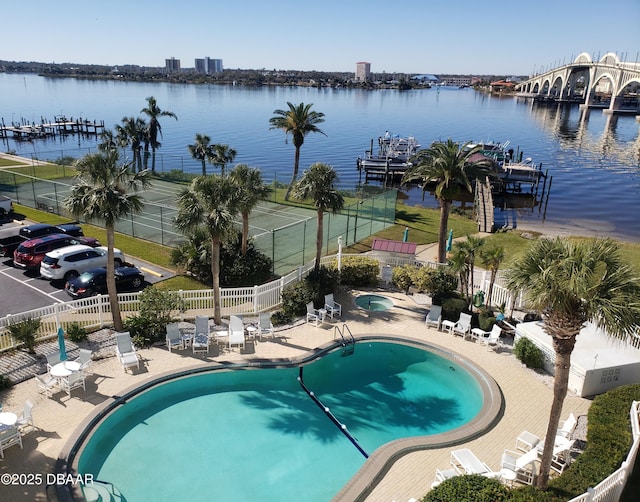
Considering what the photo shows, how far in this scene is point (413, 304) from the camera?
2225 cm

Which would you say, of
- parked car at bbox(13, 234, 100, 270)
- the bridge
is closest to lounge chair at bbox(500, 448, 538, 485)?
parked car at bbox(13, 234, 100, 270)

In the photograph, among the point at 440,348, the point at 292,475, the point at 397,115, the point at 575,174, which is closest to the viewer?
the point at 292,475

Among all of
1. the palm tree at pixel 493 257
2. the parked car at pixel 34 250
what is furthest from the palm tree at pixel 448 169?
the parked car at pixel 34 250

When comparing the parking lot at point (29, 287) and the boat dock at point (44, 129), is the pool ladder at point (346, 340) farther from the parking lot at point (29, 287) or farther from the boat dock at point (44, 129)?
the boat dock at point (44, 129)

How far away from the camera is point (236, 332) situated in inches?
706

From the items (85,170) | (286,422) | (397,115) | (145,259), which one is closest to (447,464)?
(286,422)

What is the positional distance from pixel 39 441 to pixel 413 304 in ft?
50.0

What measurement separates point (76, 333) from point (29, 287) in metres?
6.81

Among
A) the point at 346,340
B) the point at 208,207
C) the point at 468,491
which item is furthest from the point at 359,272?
the point at 468,491

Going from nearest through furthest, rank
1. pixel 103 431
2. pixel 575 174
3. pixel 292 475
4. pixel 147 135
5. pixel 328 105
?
pixel 292 475 → pixel 103 431 → pixel 147 135 → pixel 575 174 → pixel 328 105

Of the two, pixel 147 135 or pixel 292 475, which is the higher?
pixel 147 135

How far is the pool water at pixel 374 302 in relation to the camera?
21814 millimetres

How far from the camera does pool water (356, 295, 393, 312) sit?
21814 millimetres

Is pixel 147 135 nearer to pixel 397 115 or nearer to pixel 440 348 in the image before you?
pixel 440 348
